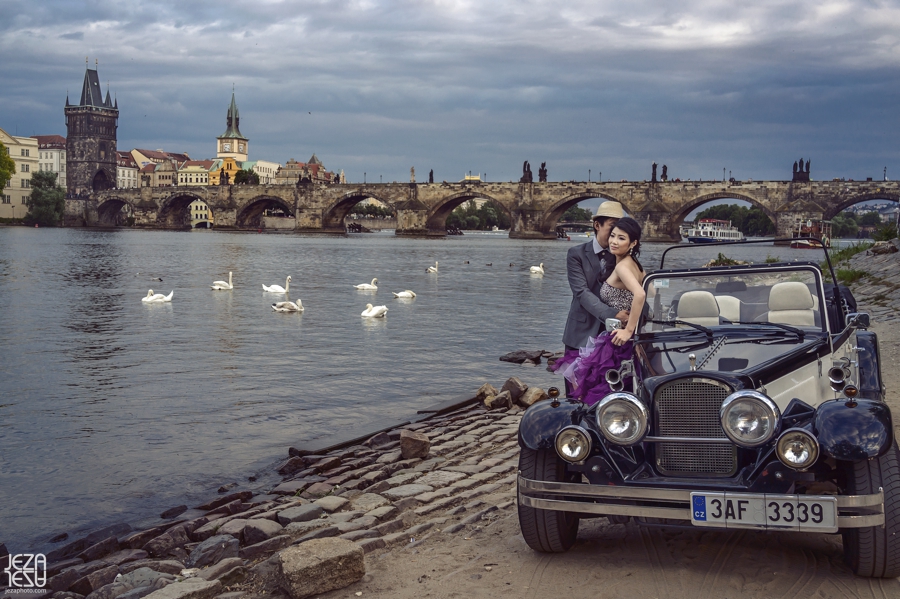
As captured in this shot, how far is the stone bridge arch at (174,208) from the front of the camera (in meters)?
102

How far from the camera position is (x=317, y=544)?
3.91 meters

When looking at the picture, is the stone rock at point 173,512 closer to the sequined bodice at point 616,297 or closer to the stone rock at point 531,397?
the sequined bodice at point 616,297

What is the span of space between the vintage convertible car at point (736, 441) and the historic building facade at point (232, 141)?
174616 millimetres

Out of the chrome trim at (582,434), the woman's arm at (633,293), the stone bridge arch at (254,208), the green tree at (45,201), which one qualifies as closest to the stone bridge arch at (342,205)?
the stone bridge arch at (254,208)

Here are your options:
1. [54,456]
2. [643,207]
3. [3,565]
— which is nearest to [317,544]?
[3,565]

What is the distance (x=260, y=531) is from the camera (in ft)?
15.2

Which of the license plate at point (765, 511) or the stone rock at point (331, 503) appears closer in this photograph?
the license plate at point (765, 511)

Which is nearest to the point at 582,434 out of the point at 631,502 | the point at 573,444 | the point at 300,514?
the point at 573,444

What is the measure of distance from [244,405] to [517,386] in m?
2.92

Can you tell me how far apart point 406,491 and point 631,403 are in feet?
6.93

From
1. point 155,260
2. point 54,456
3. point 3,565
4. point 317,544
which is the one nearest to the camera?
point 317,544

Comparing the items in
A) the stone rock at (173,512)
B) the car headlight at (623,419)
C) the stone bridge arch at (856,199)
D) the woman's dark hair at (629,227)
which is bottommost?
the stone rock at (173,512)

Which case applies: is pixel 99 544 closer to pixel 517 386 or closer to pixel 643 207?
pixel 517 386

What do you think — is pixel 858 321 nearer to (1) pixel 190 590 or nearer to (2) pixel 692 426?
(2) pixel 692 426
